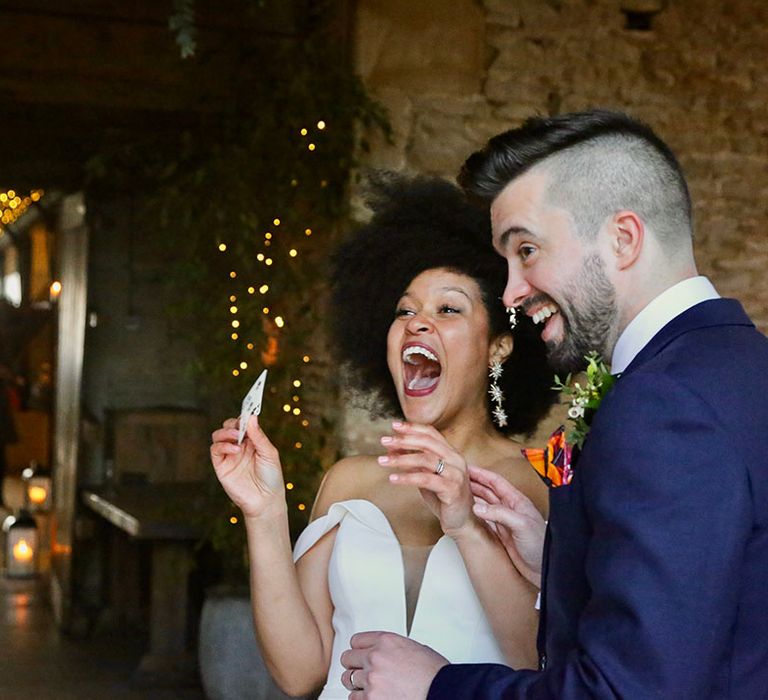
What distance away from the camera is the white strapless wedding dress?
2.32 m

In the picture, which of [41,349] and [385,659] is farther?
[41,349]

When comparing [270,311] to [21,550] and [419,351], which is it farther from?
[21,550]

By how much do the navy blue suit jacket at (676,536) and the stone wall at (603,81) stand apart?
3599 mm

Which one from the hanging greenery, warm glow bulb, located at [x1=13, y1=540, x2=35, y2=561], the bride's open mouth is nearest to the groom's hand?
the bride's open mouth

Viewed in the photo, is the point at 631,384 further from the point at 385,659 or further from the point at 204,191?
the point at 204,191

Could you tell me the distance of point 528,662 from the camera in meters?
2.23

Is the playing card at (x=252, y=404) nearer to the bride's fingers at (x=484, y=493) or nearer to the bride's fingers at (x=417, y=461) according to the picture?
the bride's fingers at (x=417, y=461)

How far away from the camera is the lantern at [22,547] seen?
8734 millimetres

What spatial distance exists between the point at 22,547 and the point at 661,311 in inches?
317

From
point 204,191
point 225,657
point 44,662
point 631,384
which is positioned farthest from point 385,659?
point 44,662

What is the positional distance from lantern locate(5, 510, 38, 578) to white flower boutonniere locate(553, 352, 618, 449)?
7.51 meters

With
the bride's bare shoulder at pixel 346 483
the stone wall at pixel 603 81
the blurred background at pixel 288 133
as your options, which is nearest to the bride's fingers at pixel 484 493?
the bride's bare shoulder at pixel 346 483

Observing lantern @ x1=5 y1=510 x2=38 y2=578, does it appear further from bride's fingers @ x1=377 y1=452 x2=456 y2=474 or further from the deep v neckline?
bride's fingers @ x1=377 y1=452 x2=456 y2=474

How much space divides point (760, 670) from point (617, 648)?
0.71ft
